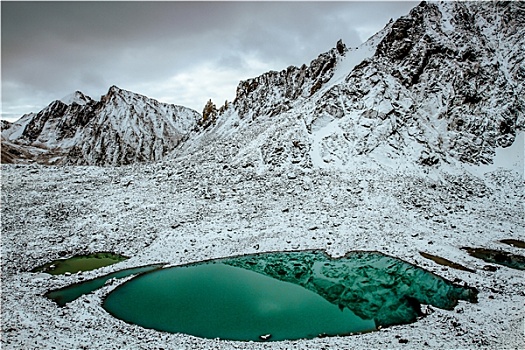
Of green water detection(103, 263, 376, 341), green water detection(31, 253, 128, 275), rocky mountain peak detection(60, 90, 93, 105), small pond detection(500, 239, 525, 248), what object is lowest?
green water detection(103, 263, 376, 341)

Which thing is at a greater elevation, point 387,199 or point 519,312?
point 387,199

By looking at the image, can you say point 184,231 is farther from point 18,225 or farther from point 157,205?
point 18,225

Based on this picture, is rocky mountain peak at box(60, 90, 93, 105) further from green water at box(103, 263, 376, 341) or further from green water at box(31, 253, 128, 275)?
green water at box(103, 263, 376, 341)

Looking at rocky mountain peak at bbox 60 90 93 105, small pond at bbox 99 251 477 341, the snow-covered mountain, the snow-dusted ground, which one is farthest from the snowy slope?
rocky mountain peak at bbox 60 90 93 105

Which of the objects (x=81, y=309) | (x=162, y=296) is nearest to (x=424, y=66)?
(x=162, y=296)

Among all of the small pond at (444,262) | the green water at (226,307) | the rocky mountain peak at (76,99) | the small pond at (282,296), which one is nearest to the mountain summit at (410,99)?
the small pond at (444,262)

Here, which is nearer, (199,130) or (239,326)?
(239,326)

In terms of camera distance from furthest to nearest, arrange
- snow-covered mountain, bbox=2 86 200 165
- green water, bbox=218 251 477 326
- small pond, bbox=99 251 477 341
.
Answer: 1. snow-covered mountain, bbox=2 86 200 165
2. green water, bbox=218 251 477 326
3. small pond, bbox=99 251 477 341
